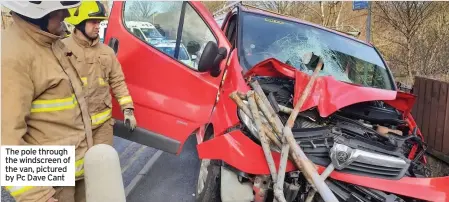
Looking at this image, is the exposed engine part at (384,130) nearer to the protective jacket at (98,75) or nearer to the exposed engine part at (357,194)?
the exposed engine part at (357,194)

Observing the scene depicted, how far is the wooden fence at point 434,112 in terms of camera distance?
3904mm

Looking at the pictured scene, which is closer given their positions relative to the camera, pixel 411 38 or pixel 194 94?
pixel 194 94

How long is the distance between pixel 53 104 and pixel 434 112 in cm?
378

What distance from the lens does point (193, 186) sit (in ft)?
13.3

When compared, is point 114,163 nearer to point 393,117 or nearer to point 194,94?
point 194,94

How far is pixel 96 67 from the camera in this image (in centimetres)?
272

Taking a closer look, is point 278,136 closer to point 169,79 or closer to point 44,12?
point 44,12

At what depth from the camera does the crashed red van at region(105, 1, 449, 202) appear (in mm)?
2191

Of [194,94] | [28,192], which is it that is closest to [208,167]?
[194,94]

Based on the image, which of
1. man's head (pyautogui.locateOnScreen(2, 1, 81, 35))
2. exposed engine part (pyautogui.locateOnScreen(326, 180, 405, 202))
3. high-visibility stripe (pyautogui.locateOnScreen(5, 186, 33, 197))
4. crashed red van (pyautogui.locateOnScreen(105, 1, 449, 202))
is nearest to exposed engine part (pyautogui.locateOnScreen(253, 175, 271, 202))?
crashed red van (pyautogui.locateOnScreen(105, 1, 449, 202))

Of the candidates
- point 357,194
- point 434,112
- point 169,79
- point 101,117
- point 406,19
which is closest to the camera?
point 357,194

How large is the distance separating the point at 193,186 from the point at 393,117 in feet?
7.04
